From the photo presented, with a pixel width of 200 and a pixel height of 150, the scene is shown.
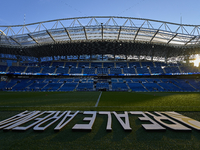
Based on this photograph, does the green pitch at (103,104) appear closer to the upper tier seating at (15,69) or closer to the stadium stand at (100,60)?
the stadium stand at (100,60)

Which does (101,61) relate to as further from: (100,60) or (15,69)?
(15,69)

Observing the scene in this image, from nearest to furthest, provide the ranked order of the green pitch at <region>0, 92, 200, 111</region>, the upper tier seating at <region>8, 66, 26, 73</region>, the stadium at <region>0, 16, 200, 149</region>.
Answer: the green pitch at <region>0, 92, 200, 111</region> → the stadium at <region>0, 16, 200, 149</region> → the upper tier seating at <region>8, 66, 26, 73</region>

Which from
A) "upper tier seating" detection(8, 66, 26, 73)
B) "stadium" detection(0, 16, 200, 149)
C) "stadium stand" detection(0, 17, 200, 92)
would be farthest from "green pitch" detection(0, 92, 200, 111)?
"upper tier seating" detection(8, 66, 26, 73)

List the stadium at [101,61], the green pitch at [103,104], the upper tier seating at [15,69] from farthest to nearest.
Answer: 1. the upper tier seating at [15,69]
2. the stadium at [101,61]
3. the green pitch at [103,104]

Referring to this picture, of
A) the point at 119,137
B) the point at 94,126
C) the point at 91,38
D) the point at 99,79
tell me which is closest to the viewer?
the point at 119,137

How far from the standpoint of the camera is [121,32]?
115ft

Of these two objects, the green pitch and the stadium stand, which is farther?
the stadium stand

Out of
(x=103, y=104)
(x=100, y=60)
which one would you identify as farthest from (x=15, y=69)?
(x=103, y=104)

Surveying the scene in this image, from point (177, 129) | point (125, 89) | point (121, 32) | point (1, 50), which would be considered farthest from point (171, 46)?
point (1, 50)

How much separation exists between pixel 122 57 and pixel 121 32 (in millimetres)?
21961

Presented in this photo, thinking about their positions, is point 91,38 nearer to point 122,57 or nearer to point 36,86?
point 122,57

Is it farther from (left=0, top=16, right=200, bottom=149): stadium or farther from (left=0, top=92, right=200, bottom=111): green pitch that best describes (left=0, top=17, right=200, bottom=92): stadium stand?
(left=0, top=92, right=200, bottom=111): green pitch

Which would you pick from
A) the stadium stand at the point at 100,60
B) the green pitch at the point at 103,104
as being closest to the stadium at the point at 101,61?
the stadium stand at the point at 100,60

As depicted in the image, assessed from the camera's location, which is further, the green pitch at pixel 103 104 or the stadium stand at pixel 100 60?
the stadium stand at pixel 100 60
